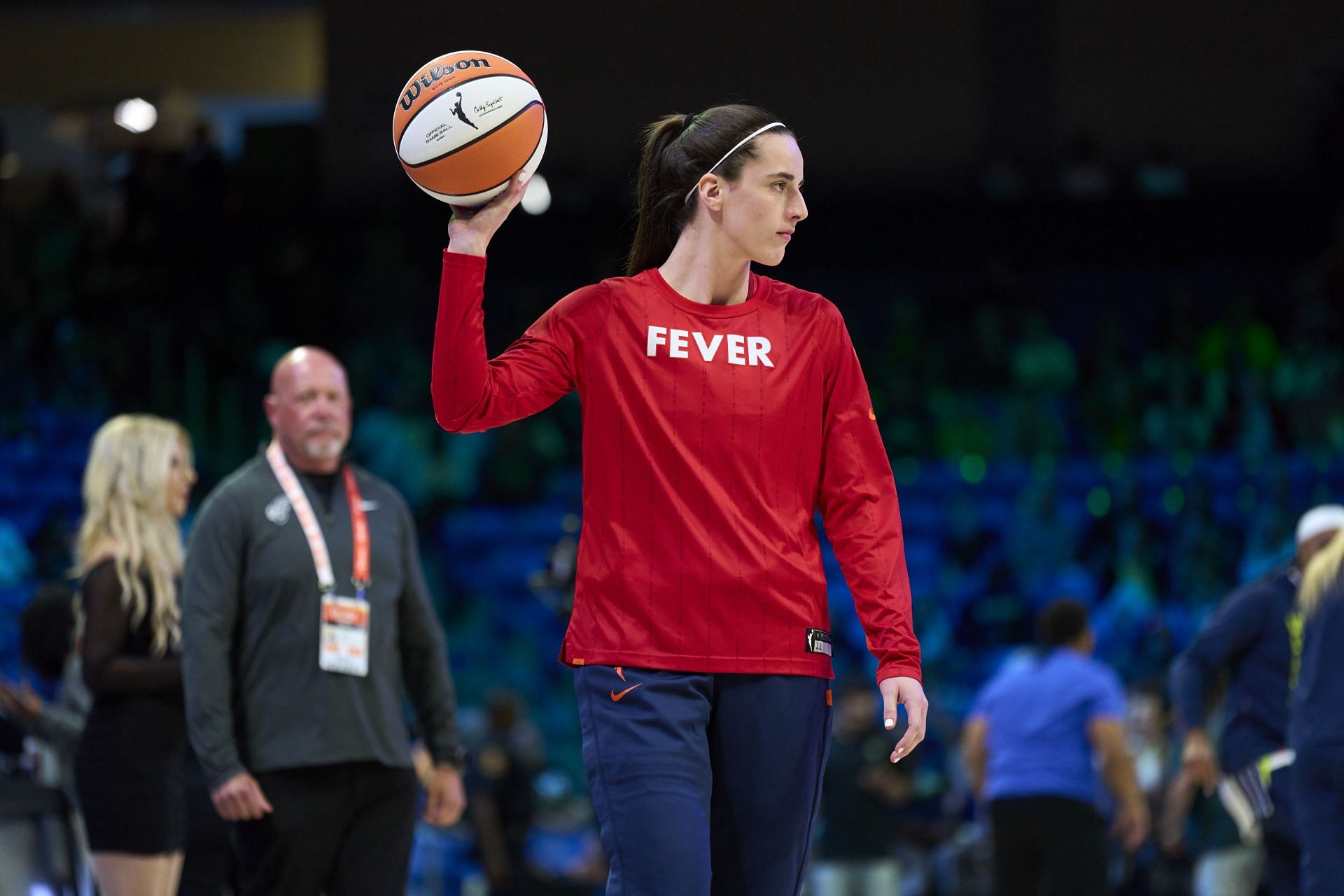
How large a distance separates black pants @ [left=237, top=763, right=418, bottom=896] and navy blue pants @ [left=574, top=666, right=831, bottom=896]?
1.60 metres

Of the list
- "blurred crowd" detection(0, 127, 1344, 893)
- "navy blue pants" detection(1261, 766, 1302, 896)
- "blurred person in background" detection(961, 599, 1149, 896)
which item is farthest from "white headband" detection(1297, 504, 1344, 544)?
"blurred crowd" detection(0, 127, 1344, 893)

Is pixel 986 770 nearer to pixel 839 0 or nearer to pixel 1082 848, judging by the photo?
pixel 1082 848

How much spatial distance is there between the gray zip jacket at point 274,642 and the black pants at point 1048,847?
141 inches

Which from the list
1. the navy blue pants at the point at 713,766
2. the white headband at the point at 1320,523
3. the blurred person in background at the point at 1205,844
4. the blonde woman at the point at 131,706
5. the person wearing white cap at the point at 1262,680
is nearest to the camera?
the navy blue pants at the point at 713,766

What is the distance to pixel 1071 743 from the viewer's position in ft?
24.1

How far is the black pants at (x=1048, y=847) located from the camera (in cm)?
725

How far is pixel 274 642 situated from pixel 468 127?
190 centimetres

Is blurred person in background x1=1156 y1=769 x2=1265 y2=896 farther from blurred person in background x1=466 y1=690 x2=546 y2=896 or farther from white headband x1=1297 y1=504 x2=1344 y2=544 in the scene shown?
blurred person in background x1=466 y1=690 x2=546 y2=896

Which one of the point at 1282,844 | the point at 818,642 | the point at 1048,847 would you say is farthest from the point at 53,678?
the point at 1282,844

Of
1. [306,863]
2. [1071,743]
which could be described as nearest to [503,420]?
[306,863]

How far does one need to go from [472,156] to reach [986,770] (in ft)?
17.8

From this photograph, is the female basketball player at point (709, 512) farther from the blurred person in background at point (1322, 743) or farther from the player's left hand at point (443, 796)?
the blurred person in background at point (1322, 743)

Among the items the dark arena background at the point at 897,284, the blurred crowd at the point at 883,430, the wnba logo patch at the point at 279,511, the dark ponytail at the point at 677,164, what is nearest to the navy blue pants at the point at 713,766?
the dark ponytail at the point at 677,164
